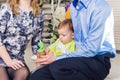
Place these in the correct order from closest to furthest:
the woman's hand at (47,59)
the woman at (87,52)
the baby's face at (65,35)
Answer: the woman at (87,52) → the woman's hand at (47,59) → the baby's face at (65,35)

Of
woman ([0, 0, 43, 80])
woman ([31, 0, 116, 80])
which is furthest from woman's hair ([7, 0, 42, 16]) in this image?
woman ([31, 0, 116, 80])

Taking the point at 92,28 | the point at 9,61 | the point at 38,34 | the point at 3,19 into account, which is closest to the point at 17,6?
the point at 3,19

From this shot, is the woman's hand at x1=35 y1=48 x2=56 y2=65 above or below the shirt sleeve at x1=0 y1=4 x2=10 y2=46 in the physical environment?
below

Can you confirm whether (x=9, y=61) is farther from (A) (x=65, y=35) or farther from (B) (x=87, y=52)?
(B) (x=87, y=52)

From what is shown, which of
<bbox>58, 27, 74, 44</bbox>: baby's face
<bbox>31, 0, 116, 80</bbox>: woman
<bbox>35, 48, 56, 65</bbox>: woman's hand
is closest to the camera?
<bbox>31, 0, 116, 80</bbox>: woman

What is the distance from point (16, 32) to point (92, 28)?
57 cm

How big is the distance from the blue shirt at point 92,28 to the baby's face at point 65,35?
7cm

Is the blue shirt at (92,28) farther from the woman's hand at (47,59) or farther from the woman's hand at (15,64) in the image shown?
the woman's hand at (15,64)

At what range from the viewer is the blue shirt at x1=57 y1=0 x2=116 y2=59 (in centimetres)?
214

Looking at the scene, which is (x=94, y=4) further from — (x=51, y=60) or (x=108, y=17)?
(x=51, y=60)

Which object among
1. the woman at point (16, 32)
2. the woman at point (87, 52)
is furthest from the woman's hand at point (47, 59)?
the woman at point (16, 32)

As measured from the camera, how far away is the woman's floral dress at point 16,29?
227 centimetres

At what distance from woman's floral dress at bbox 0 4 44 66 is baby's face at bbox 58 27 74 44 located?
197 millimetres

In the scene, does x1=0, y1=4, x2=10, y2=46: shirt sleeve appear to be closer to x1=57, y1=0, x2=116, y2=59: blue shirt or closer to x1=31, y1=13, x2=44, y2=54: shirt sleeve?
x1=31, y1=13, x2=44, y2=54: shirt sleeve
